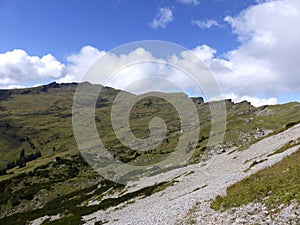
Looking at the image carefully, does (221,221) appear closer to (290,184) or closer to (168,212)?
(290,184)

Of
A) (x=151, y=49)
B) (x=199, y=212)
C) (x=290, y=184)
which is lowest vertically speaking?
(x=199, y=212)

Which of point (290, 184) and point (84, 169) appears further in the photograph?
point (84, 169)

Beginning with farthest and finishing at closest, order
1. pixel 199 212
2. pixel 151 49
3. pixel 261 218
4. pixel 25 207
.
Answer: pixel 25 207 < pixel 151 49 < pixel 199 212 < pixel 261 218

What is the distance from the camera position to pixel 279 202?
2039cm

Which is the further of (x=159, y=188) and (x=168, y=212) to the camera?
(x=159, y=188)

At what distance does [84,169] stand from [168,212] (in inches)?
6135

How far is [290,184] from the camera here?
23.1m

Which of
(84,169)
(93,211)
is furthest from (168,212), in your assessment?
(84,169)

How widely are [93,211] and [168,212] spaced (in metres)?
31.2

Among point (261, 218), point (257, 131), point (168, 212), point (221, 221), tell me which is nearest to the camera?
Answer: point (261, 218)

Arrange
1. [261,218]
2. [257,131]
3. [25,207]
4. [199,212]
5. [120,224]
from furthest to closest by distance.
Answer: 1. [257,131]
2. [25,207]
3. [120,224]
4. [199,212]
5. [261,218]

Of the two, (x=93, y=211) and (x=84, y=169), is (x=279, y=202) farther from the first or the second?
(x=84, y=169)

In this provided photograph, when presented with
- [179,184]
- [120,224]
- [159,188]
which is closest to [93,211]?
[159,188]

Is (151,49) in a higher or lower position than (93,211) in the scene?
higher
